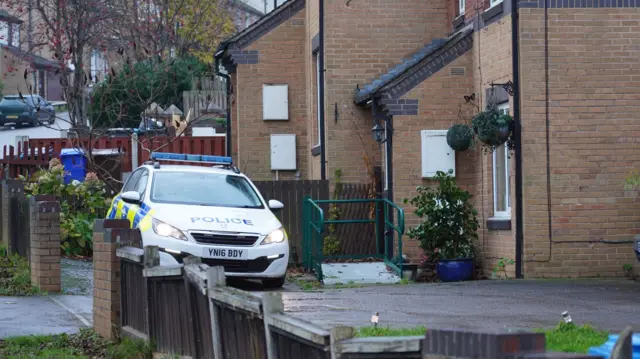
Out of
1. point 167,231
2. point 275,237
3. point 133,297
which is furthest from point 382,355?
point 275,237

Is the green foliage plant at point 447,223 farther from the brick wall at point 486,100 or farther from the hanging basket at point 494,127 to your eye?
the hanging basket at point 494,127

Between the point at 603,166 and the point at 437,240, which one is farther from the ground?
the point at 603,166

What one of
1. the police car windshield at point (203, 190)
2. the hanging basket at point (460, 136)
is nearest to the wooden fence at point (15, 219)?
the police car windshield at point (203, 190)

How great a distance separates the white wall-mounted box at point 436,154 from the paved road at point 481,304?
2953mm

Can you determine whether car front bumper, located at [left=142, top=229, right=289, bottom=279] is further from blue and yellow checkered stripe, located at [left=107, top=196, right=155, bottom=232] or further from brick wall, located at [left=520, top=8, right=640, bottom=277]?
brick wall, located at [left=520, top=8, right=640, bottom=277]

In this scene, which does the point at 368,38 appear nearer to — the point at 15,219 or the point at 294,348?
the point at 15,219

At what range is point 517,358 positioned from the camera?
350 cm

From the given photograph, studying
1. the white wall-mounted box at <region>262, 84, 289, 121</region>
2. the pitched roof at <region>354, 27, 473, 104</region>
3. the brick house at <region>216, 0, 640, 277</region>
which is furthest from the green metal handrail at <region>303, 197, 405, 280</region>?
the white wall-mounted box at <region>262, 84, 289, 121</region>

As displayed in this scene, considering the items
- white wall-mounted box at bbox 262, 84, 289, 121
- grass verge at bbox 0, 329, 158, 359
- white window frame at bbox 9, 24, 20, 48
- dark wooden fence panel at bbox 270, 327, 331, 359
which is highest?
white window frame at bbox 9, 24, 20, 48

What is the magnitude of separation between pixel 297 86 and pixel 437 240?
799cm

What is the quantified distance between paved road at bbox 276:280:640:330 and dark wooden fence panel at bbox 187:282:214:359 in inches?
79.1

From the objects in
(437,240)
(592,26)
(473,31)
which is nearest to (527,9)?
(592,26)

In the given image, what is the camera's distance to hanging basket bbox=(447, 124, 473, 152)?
17.5 meters

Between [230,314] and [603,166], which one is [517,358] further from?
[603,166]
